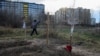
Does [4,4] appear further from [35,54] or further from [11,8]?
[35,54]

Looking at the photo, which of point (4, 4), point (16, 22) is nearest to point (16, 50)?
point (16, 22)

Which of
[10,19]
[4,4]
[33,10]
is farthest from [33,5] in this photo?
[10,19]

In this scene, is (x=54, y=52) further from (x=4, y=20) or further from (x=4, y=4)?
(x=4, y=4)

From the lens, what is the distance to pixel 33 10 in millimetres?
68750

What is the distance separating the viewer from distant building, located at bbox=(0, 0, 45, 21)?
5403 cm

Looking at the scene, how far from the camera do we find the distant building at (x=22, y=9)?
177ft

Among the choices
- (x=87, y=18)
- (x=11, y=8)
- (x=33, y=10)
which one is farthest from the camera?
(x=33, y=10)

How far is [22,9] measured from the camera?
210 ft

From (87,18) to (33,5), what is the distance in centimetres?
1584

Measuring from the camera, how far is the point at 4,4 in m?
58.8

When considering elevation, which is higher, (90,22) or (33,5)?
(33,5)

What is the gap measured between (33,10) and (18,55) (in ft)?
190

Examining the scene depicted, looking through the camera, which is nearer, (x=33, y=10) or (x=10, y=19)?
(x=10, y=19)

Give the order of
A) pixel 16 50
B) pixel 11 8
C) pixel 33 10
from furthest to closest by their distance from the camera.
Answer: pixel 33 10 < pixel 11 8 < pixel 16 50
